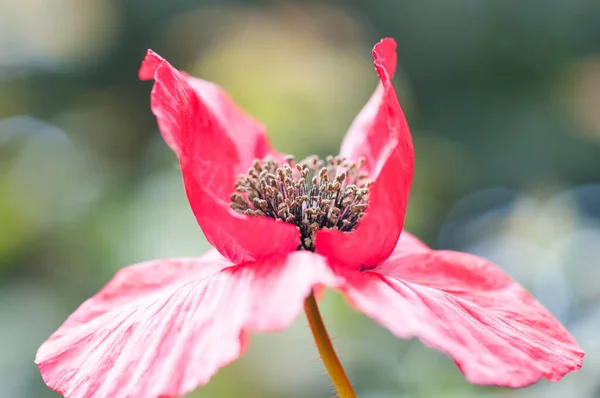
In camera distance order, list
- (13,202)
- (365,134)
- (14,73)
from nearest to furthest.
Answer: (365,134) → (13,202) → (14,73)

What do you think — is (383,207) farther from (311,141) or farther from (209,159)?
(311,141)

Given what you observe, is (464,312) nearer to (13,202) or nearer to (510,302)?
(510,302)

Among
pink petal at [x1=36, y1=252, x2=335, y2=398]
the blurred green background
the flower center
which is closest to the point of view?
pink petal at [x1=36, y1=252, x2=335, y2=398]

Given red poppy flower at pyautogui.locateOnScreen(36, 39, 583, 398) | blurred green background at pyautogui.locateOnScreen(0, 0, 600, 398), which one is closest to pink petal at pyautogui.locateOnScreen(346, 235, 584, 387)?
red poppy flower at pyautogui.locateOnScreen(36, 39, 583, 398)

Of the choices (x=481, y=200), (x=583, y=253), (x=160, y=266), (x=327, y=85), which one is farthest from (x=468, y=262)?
(x=481, y=200)

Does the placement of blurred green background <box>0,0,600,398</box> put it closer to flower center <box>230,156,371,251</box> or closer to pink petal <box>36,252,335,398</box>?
flower center <box>230,156,371,251</box>

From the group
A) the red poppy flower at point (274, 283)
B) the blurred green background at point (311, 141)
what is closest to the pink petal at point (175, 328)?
the red poppy flower at point (274, 283)
